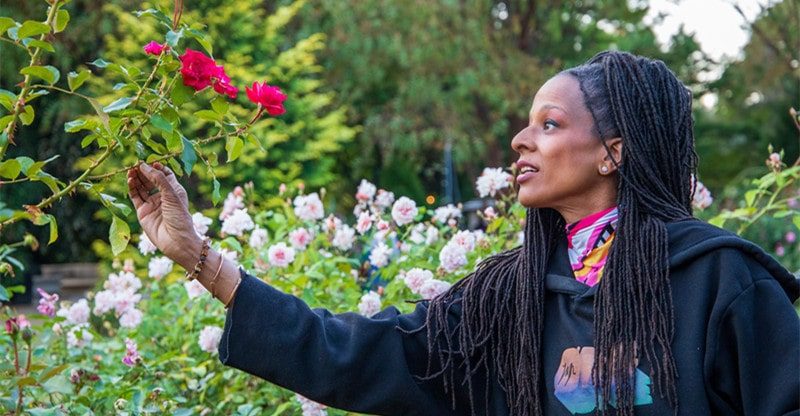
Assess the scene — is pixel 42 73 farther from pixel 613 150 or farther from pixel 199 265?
pixel 613 150

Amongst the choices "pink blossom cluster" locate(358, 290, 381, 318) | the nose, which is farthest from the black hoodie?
"pink blossom cluster" locate(358, 290, 381, 318)

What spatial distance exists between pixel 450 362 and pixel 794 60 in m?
12.9

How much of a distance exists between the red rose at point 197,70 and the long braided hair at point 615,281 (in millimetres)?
674

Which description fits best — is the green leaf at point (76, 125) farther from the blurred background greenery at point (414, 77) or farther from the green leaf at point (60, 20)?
the blurred background greenery at point (414, 77)

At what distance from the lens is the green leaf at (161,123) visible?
192cm

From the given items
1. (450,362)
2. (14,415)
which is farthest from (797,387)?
(14,415)

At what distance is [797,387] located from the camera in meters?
1.71

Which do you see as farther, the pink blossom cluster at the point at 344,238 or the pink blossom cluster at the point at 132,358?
the pink blossom cluster at the point at 344,238

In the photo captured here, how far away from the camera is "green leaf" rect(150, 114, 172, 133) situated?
1.92 m

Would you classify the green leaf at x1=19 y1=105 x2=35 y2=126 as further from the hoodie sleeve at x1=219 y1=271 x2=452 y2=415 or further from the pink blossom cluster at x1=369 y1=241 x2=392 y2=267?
the pink blossom cluster at x1=369 y1=241 x2=392 y2=267

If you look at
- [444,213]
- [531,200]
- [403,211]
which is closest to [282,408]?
[403,211]

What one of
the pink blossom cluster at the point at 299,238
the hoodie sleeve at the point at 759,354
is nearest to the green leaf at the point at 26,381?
the pink blossom cluster at the point at 299,238

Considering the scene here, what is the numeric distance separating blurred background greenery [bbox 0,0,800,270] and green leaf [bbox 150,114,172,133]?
883 cm

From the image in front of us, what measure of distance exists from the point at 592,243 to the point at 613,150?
7.5 inches
